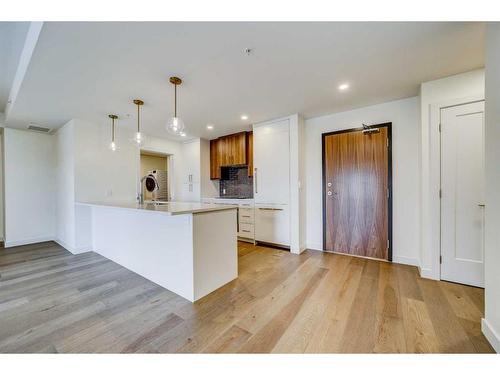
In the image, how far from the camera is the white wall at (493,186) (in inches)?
51.7

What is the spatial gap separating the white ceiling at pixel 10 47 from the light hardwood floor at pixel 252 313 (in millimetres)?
2530

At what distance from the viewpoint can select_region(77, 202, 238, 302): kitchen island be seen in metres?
1.94

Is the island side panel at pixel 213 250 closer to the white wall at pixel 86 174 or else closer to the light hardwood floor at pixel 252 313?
the light hardwood floor at pixel 252 313

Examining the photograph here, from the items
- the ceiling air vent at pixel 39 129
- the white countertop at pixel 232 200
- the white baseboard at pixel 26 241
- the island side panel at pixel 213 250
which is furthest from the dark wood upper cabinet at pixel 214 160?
the white baseboard at pixel 26 241

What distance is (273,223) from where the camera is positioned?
12.0 ft

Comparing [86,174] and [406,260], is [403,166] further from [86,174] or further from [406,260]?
[86,174]

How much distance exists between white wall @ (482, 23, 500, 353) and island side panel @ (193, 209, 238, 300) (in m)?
2.05

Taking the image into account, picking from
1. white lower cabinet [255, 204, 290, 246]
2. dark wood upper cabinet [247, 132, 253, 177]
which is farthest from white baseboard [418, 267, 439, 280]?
dark wood upper cabinet [247, 132, 253, 177]

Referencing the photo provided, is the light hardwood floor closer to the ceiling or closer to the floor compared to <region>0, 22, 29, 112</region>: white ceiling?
closer to the floor

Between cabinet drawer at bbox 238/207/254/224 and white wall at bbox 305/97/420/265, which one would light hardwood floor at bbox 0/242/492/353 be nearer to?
white wall at bbox 305/97/420/265

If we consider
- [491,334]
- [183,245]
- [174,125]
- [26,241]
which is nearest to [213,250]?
[183,245]

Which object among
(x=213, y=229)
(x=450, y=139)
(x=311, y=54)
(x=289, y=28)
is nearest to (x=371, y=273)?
(x=450, y=139)

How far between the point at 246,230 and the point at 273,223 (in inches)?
25.4

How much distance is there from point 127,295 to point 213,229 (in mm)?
1071
